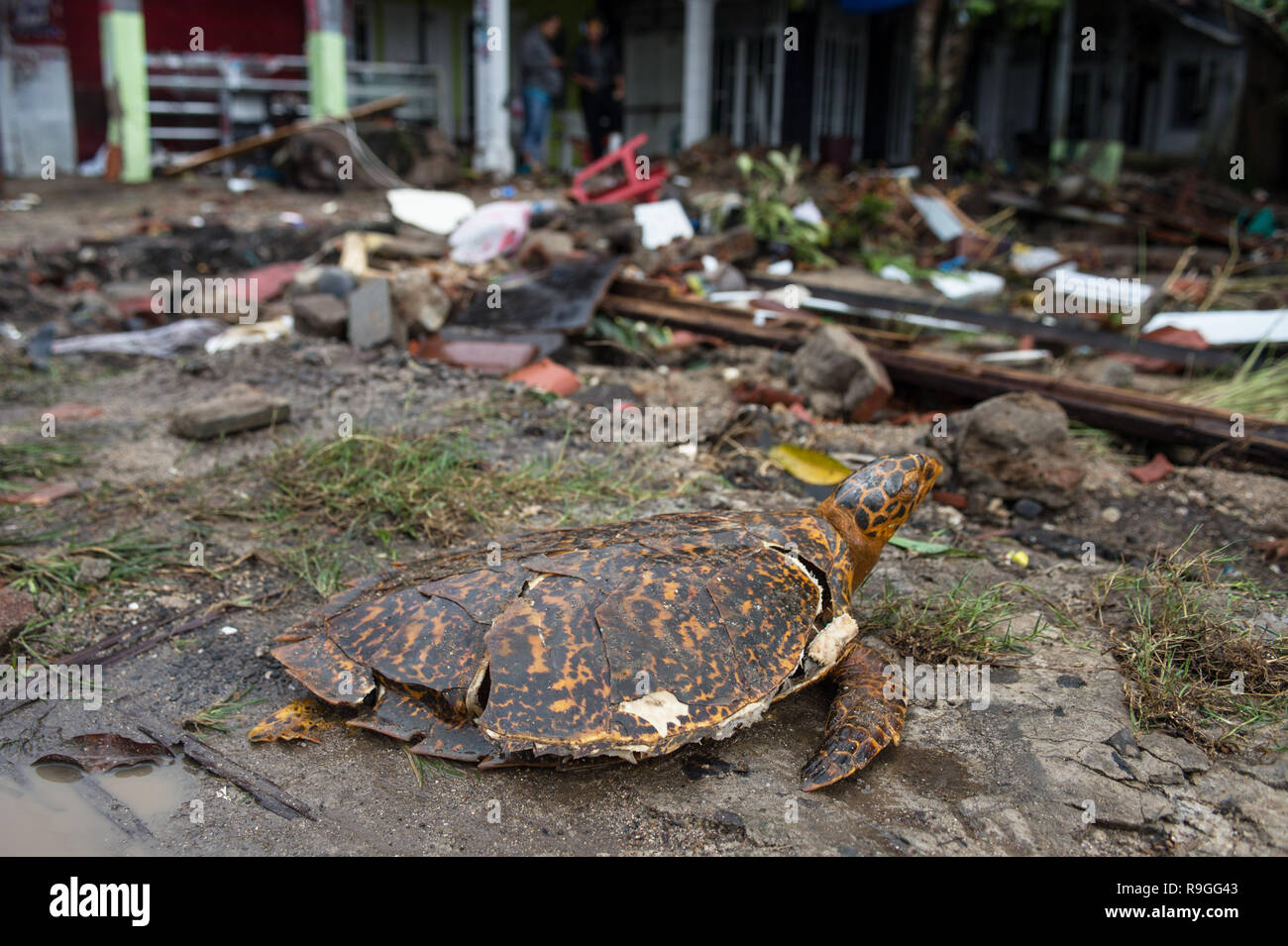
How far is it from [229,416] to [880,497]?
11.4 ft

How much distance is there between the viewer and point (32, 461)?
445 cm

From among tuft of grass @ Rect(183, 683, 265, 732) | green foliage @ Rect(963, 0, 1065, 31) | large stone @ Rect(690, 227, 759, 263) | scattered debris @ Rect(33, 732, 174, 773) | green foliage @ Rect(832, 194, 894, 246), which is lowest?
scattered debris @ Rect(33, 732, 174, 773)

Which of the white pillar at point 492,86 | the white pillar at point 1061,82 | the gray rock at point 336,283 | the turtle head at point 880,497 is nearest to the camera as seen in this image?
the turtle head at point 880,497

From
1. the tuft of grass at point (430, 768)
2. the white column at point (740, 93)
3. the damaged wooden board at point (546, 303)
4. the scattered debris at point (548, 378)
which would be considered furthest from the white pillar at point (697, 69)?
the tuft of grass at point (430, 768)

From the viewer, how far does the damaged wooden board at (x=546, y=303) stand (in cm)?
657

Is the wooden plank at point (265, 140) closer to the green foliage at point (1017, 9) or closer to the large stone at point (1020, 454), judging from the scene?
the green foliage at point (1017, 9)

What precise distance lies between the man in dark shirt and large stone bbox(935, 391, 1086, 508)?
9959 mm

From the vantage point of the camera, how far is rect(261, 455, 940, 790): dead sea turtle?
7.95 feet

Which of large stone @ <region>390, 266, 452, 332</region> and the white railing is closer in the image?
large stone @ <region>390, 266, 452, 332</region>

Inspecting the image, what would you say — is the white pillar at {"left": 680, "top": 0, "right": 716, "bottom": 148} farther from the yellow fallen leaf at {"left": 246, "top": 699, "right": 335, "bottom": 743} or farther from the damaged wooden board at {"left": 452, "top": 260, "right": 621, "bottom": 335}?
the yellow fallen leaf at {"left": 246, "top": 699, "right": 335, "bottom": 743}

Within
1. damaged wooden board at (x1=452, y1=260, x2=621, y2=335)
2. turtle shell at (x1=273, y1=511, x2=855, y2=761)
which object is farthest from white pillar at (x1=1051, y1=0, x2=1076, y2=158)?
turtle shell at (x1=273, y1=511, x2=855, y2=761)

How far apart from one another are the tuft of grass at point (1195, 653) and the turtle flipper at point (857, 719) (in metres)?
0.74

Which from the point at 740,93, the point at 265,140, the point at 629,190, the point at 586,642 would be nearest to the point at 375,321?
the point at 629,190

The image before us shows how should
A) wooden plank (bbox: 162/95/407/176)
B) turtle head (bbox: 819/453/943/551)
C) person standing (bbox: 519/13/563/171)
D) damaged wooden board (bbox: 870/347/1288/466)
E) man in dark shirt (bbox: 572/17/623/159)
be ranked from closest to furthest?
turtle head (bbox: 819/453/943/551) → damaged wooden board (bbox: 870/347/1288/466) → wooden plank (bbox: 162/95/407/176) → person standing (bbox: 519/13/563/171) → man in dark shirt (bbox: 572/17/623/159)
